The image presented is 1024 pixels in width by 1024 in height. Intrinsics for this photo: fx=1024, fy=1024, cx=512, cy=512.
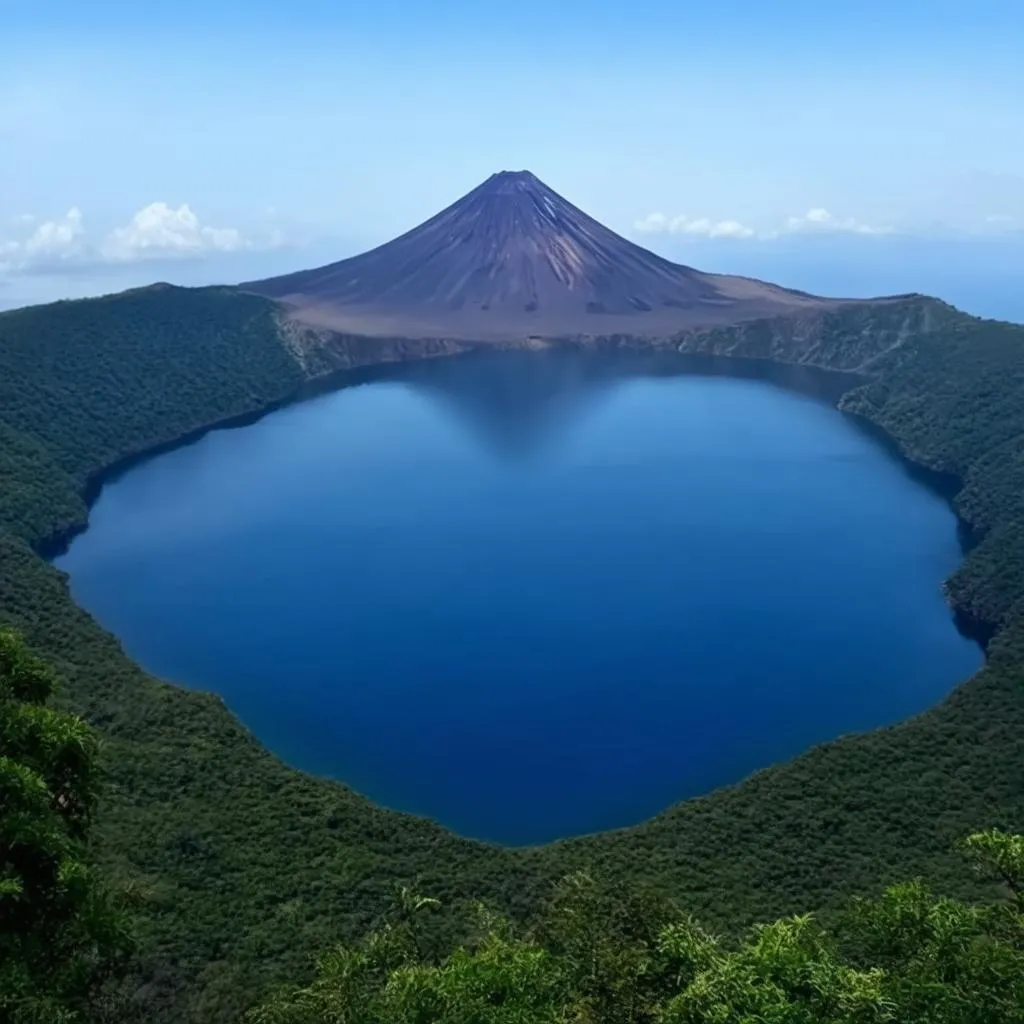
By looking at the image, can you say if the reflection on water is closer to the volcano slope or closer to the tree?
the volcano slope

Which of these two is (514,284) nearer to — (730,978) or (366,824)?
(366,824)

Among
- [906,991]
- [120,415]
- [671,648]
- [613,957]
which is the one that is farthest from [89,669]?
[120,415]

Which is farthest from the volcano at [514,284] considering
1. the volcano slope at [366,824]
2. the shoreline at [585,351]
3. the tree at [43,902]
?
the tree at [43,902]

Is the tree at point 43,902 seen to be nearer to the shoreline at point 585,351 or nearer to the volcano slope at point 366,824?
the volcano slope at point 366,824

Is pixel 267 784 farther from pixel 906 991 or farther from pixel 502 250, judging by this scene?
pixel 502 250

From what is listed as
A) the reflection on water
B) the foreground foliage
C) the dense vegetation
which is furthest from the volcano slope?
the reflection on water
